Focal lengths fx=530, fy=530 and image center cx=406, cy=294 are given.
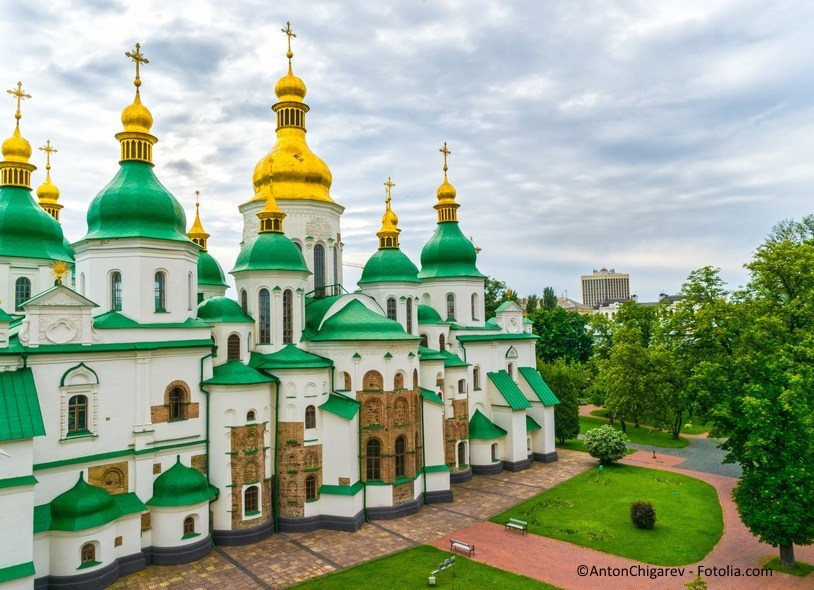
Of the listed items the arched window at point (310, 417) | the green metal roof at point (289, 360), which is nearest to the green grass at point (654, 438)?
the arched window at point (310, 417)

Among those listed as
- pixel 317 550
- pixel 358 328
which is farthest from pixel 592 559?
pixel 358 328

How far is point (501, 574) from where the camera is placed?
18.8m

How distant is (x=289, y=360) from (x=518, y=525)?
1210 cm

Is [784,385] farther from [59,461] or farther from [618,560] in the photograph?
[59,461]

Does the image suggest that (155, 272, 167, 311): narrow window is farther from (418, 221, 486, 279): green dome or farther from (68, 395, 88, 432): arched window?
(418, 221, 486, 279): green dome

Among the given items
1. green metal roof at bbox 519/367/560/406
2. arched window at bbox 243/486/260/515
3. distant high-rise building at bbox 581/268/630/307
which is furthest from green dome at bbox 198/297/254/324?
distant high-rise building at bbox 581/268/630/307

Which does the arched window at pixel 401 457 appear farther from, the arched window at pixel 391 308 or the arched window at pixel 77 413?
the arched window at pixel 77 413

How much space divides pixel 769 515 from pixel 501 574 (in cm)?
925

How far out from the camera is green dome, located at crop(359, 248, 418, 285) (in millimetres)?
30312

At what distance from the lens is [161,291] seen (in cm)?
2144

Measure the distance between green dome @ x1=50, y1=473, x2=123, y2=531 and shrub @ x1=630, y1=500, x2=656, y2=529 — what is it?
2019 centimetres

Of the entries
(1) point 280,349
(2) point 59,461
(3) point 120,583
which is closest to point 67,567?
(3) point 120,583

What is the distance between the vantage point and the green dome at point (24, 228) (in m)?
24.3

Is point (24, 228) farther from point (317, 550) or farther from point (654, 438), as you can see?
point (654, 438)
